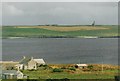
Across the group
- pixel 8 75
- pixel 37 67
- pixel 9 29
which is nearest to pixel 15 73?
pixel 8 75

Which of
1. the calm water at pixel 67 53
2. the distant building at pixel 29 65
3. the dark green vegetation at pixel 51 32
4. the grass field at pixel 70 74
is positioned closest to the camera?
the grass field at pixel 70 74

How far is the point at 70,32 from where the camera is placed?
3612 inches

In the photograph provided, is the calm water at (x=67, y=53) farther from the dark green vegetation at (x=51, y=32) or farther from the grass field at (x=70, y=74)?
the grass field at (x=70, y=74)

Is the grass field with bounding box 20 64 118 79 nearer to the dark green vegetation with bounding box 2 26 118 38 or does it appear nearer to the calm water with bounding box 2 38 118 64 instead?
the calm water with bounding box 2 38 118 64

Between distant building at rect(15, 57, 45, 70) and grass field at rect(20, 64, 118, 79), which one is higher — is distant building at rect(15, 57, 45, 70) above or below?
above

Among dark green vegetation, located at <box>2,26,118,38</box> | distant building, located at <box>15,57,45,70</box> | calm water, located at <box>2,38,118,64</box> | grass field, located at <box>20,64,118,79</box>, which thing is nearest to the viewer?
grass field, located at <box>20,64,118,79</box>

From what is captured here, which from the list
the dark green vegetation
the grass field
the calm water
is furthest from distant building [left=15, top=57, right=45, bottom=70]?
the dark green vegetation

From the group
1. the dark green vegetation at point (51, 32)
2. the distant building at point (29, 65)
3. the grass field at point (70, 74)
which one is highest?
the dark green vegetation at point (51, 32)

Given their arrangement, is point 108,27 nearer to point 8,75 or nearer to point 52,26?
point 52,26

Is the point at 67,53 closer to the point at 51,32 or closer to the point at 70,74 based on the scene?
the point at 70,74

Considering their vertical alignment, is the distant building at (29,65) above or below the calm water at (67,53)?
below

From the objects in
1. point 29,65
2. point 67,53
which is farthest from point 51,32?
point 29,65

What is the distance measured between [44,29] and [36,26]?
7172 millimetres

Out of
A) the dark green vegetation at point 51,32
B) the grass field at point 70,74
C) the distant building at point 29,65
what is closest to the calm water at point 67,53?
the dark green vegetation at point 51,32
